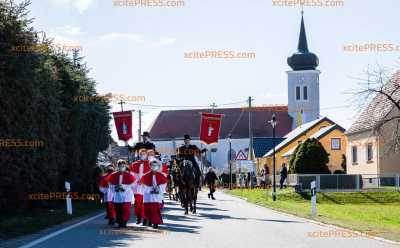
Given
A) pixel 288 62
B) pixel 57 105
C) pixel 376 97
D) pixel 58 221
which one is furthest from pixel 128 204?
pixel 288 62

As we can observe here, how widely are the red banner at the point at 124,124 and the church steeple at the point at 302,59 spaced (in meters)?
83.8

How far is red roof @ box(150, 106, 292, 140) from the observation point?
132 metres

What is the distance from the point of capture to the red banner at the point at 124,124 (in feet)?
118

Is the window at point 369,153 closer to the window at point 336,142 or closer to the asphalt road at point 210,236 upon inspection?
the window at point 336,142

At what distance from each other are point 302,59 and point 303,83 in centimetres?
409

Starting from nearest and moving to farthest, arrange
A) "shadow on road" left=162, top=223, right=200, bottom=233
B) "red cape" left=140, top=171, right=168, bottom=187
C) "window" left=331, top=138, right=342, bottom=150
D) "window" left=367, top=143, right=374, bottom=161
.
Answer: "shadow on road" left=162, top=223, right=200, bottom=233 < "red cape" left=140, top=171, right=168, bottom=187 < "window" left=367, top=143, right=374, bottom=161 < "window" left=331, top=138, right=342, bottom=150

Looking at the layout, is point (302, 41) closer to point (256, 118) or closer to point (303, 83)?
point (303, 83)

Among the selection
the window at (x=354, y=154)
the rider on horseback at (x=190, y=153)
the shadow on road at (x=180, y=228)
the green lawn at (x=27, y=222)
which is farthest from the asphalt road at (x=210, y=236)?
the window at (x=354, y=154)

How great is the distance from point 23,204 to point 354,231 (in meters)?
10.8

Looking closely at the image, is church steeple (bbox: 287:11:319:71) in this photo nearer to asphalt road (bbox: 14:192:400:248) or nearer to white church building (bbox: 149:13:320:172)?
white church building (bbox: 149:13:320:172)

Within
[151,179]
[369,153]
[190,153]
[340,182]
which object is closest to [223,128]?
[369,153]

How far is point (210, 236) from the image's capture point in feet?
52.3

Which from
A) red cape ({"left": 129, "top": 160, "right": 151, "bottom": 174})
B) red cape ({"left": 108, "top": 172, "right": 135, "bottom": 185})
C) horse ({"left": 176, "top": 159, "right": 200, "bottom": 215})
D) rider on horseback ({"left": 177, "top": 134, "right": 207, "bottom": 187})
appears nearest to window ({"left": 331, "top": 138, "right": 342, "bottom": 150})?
horse ({"left": 176, "top": 159, "right": 200, "bottom": 215})

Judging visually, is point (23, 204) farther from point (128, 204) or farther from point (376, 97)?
point (376, 97)
